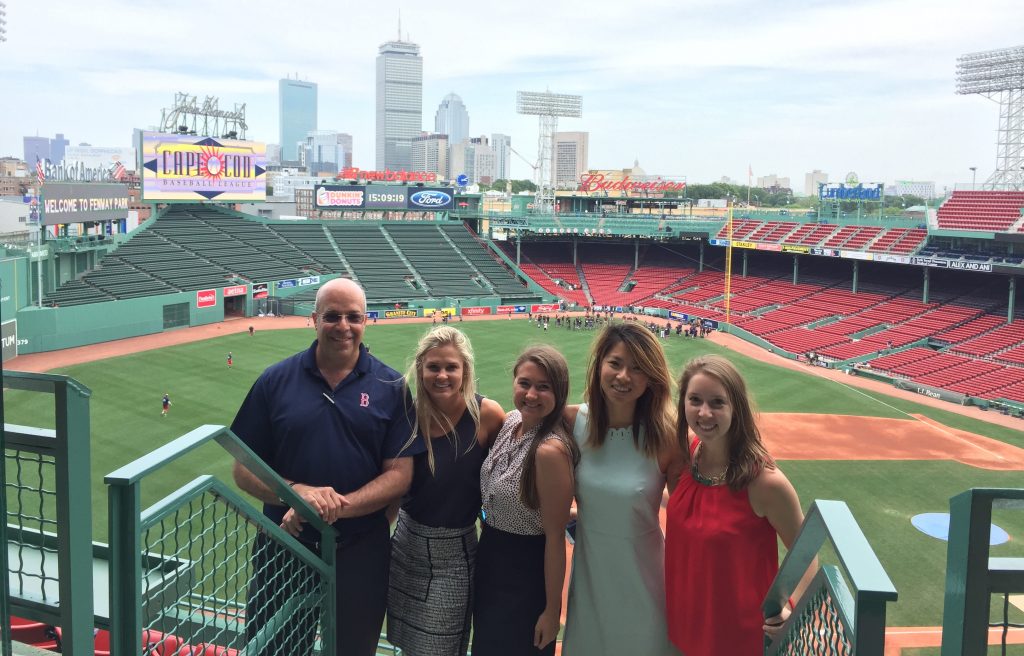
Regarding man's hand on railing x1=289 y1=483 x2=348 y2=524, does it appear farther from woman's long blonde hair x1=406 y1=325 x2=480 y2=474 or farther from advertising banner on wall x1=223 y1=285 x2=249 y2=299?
advertising banner on wall x1=223 y1=285 x2=249 y2=299

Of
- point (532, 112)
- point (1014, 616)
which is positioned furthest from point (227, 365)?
point (532, 112)

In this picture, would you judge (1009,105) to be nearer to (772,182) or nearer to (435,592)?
(435,592)

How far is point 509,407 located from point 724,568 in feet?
79.2

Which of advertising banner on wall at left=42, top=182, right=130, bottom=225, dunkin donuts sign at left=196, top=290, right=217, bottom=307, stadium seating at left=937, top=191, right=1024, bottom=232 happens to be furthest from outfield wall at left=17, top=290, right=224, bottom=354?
stadium seating at left=937, top=191, right=1024, bottom=232

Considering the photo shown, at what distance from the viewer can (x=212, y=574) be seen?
3.49 metres

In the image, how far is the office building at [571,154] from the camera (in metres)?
154

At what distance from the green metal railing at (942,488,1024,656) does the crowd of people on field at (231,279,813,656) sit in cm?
148

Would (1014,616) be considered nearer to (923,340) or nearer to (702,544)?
(702,544)

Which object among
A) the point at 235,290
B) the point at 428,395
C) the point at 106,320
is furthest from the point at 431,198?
the point at 428,395

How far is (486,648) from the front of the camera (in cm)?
433

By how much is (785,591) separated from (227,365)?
33876 mm

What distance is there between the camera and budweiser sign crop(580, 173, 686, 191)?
6844cm

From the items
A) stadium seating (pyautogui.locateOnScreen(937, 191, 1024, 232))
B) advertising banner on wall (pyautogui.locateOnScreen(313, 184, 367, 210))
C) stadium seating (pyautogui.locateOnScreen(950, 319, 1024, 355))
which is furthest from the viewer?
advertising banner on wall (pyautogui.locateOnScreen(313, 184, 367, 210))

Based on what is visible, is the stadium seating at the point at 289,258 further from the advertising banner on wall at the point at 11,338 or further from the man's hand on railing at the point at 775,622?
the man's hand on railing at the point at 775,622
